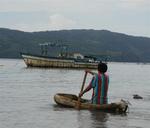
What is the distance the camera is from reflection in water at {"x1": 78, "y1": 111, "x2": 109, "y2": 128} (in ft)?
70.6

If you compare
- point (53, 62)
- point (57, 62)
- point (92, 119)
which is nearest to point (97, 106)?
point (92, 119)

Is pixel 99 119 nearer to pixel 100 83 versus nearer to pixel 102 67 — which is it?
pixel 100 83

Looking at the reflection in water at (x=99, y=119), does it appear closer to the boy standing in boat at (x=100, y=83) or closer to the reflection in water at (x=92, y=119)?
the reflection in water at (x=92, y=119)

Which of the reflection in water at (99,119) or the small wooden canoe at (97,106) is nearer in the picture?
the reflection in water at (99,119)

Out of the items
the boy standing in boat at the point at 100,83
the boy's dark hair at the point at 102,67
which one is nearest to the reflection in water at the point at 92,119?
the boy standing in boat at the point at 100,83

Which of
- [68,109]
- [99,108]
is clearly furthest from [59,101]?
[99,108]

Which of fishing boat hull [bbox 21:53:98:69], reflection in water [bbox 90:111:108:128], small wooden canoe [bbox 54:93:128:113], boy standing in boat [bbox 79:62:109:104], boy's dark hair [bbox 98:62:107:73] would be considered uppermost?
boy's dark hair [bbox 98:62:107:73]

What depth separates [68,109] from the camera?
26.8m

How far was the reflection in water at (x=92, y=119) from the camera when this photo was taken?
2153 cm

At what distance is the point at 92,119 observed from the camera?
23.2 meters

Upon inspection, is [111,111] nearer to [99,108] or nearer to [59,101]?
[99,108]

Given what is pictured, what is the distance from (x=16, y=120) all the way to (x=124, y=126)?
4500 millimetres

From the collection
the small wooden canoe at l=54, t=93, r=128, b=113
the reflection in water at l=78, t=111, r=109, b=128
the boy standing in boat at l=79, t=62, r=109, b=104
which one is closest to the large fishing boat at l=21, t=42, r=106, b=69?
the small wooden canoe at l=54, t=93, r=128, b=113

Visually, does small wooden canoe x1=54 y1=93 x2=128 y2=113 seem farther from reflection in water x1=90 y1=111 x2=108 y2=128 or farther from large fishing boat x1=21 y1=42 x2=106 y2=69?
large fishing boat x1=21 y1=42 x2=106 y2=69
